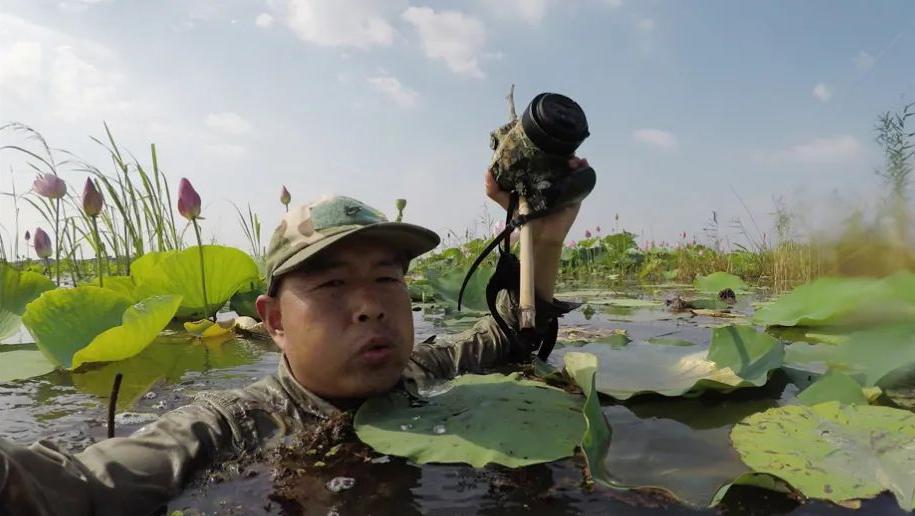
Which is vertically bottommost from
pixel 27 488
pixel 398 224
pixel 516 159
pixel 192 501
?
pixel 192 501

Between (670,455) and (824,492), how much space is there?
0.29 metres

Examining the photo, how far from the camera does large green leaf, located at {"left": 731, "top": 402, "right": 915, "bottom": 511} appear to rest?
3.18 ft

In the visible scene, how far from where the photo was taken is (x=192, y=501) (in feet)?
3.78

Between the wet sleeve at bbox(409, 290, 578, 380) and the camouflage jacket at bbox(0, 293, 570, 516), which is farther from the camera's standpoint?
the wet sleeve at bbox(409, 290, 578, 380)

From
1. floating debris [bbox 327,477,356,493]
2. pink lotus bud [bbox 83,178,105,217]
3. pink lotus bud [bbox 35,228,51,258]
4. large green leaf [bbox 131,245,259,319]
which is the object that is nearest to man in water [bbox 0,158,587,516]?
floating debris [bbox 327,477,356,493]

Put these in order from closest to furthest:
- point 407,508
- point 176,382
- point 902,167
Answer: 1. point 407,508
2. point 176,382
3. point 902,167

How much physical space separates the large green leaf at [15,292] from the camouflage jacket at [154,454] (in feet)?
7.27

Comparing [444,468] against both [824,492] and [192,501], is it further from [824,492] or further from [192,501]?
[824,492]

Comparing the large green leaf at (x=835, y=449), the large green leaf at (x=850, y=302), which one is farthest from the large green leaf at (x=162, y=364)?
the large green leaf at (x=850, y=302)

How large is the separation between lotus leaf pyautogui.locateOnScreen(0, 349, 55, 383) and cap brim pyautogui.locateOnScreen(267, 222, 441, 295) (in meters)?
1.38

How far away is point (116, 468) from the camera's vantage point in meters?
1.08

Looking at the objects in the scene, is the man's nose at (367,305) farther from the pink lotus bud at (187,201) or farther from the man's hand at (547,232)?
the pink lotus bud at (187,201)

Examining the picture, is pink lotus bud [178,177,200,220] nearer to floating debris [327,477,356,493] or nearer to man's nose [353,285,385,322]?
man's nose [353,285,385,322]

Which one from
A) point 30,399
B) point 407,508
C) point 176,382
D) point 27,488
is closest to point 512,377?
point 407,508
